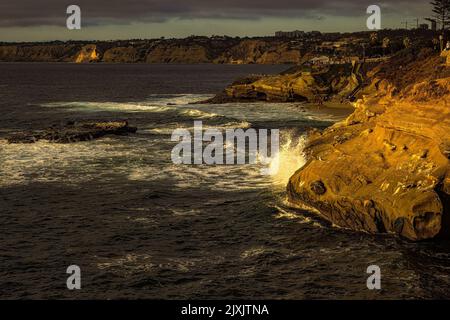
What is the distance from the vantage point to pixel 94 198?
32031 mm

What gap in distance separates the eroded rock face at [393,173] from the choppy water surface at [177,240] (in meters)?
0.83

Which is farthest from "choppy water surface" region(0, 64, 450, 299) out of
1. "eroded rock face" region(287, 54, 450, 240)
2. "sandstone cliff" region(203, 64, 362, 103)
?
"sandstone cliff" region(203, 64, 362, 103)

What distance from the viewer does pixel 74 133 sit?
2082 inches

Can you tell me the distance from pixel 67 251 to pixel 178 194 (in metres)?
9.48

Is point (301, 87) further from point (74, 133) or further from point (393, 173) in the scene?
point (393, 173)

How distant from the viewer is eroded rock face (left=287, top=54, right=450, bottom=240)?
23422 millimetres

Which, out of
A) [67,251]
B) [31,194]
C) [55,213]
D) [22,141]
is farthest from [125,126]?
[67,251]

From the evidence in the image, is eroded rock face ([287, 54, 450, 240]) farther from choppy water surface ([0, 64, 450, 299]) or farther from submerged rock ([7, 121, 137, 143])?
submerged rock ([7, 121, 137, 143])

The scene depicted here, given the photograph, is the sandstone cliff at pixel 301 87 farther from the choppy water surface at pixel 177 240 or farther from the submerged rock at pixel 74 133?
the choppy water surface at pixel 177 240

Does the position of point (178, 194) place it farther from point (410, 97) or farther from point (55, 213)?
point (410, 97)

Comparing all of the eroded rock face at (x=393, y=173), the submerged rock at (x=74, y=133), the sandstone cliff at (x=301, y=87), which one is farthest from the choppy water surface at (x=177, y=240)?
the sandstone cliff at (x=301, y=87)

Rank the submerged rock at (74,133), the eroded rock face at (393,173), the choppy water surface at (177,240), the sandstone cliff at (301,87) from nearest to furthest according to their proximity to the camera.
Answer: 1. the choppy water surface at (177,240)
2. the eroded rock face at (393,173)
3. the submerged rock at (74,133)
4. the sandstone cliff at (301,87)

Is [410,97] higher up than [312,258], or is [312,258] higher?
[410,97]

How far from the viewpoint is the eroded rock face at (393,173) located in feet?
76.8
